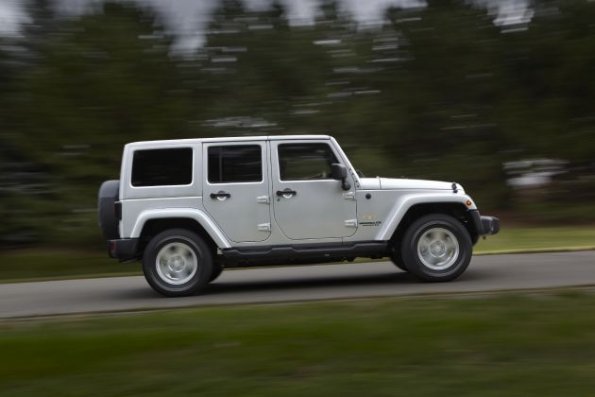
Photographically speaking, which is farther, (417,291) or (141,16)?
(141,16)

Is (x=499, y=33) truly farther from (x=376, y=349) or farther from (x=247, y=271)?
(x=376, y=349)

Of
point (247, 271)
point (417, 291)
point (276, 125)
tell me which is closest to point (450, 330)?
point (417, 291)

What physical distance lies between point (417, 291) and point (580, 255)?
15.5 ft

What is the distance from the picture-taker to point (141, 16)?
63.9ft

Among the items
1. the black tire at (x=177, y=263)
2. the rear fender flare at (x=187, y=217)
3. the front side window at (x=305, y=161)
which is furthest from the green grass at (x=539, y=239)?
the black tire at (x=177, y=263)

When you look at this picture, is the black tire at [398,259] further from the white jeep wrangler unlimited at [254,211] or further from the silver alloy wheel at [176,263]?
the silver alloy wheel at [176,263]

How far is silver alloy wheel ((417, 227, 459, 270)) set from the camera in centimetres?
1066

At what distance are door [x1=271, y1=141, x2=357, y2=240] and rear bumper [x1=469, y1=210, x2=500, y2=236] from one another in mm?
1528

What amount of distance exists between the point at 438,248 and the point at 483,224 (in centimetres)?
65

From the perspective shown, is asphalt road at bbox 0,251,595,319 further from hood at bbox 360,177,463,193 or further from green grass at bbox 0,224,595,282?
green grass at bbox 0,224,595,282

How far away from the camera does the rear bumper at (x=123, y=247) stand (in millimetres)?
10453

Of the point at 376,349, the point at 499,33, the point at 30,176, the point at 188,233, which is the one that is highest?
the point at 499,33

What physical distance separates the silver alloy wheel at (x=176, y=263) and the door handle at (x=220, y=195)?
2.26 ft

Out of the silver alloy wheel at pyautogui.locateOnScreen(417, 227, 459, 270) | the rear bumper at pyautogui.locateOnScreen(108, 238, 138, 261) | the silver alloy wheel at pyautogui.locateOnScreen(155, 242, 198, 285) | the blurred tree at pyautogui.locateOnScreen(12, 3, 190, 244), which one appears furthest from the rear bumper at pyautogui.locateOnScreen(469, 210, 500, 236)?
the blurred tree at pyautogui.locateOnScreen(12, 3, 190, 244)
